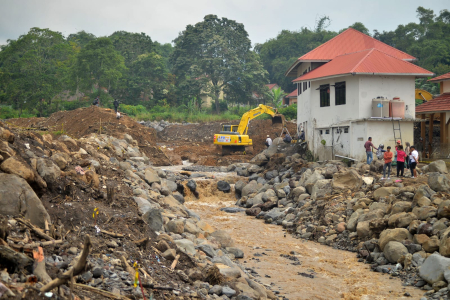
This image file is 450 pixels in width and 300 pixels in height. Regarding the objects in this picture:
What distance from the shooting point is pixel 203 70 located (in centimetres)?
5294

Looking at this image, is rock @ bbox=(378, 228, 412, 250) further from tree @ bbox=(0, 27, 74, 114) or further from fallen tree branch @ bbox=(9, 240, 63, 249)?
tree @ bbox=(0, 27, 74, 114)

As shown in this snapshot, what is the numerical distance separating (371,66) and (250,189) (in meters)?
9.35

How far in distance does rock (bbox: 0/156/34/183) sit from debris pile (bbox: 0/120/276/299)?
0.05 feet

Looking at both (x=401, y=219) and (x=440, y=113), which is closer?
(x=401, y=219)

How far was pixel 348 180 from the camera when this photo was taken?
1886cm

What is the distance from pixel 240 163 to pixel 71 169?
2065 centimetres

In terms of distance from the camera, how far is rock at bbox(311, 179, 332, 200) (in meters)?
19.2

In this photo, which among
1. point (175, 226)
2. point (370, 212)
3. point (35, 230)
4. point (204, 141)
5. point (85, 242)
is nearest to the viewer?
point (85, 242)

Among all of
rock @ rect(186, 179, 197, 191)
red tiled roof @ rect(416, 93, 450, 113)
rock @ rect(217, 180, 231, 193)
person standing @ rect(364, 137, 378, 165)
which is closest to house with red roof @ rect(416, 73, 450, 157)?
red tiled roof @ rect(416, 93, 450, 113)

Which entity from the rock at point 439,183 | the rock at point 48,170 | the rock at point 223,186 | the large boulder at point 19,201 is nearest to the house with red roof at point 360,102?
the rock at point 223,186

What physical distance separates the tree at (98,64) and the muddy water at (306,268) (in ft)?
104

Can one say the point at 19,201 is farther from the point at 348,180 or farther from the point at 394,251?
the point at 348,180

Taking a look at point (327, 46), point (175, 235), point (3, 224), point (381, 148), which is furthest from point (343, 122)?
point (3, 224)

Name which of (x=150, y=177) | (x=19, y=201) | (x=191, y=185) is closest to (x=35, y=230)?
(x=19, y=201)
